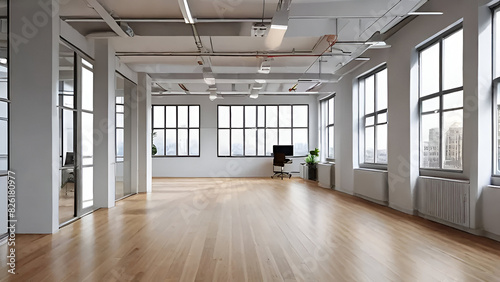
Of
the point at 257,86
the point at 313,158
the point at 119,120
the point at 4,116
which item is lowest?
the point at 313,158

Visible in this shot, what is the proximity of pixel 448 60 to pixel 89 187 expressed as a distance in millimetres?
6669

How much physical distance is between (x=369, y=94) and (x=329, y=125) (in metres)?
4.38

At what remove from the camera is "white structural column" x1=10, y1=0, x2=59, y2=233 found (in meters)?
5.11

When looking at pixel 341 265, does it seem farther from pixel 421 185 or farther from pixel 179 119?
pixel 179 119

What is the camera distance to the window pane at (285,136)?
52.9ft

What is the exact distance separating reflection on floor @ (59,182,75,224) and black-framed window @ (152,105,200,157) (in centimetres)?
964

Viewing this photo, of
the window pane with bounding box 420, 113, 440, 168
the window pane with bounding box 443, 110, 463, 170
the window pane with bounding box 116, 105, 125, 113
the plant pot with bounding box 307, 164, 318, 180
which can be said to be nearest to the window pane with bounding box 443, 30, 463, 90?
the window pane with bounding box 443, 110, 463, 170

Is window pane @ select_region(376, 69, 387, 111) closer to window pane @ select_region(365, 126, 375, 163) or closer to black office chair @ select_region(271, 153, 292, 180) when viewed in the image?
window pane @ select_region(365, 126, 375, 163)

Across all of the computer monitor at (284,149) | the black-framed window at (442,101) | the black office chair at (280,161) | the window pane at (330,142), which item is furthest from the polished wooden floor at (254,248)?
the computer monitor at (284,149)

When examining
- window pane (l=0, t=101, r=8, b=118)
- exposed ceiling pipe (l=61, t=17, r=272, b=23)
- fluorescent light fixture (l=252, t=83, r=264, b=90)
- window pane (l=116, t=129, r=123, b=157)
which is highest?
exposed ceiling pipe (l=61, t=17, r=272, b=23)

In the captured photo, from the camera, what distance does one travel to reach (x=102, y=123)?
7.25 meters

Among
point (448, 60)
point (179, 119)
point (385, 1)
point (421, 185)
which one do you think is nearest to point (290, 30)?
point (385, 1)

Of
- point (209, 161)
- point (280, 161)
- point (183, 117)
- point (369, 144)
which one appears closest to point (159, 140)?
point (183, 117)

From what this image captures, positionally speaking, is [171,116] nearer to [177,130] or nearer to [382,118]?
[177,130]
